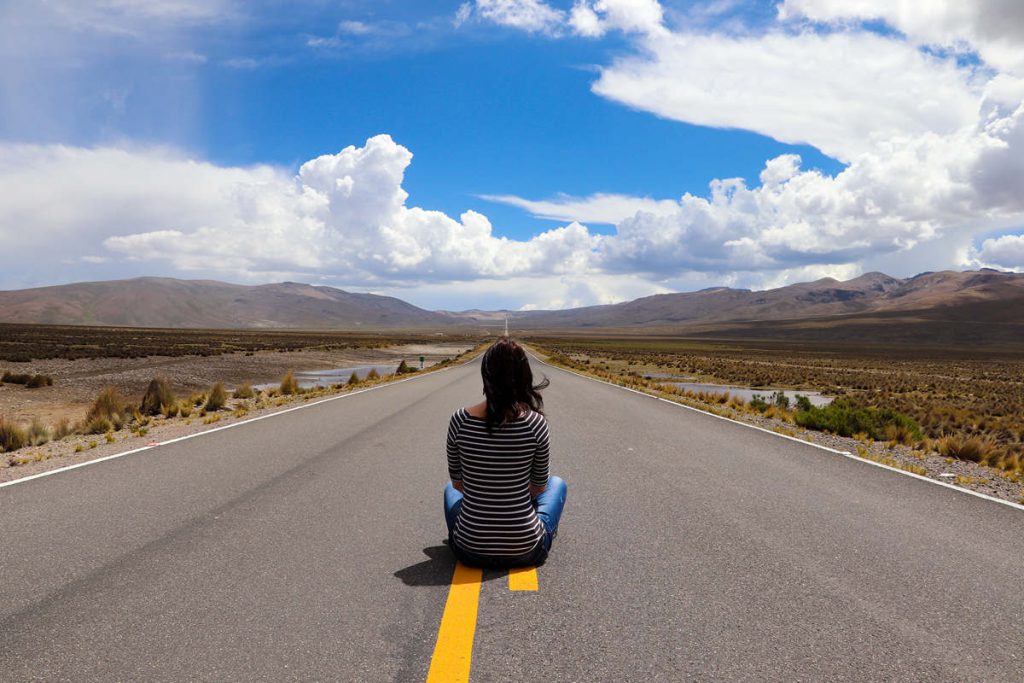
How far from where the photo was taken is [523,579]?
4504mm

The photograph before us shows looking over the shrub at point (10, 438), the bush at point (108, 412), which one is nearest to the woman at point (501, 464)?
the shrub at point (10, 438)

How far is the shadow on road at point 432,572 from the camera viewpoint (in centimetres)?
446

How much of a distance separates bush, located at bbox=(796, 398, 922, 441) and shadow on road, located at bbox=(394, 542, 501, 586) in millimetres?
11298

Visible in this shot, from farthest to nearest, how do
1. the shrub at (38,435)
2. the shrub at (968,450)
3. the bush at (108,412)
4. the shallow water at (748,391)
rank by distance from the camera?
1. the shallow water at (748,391)
2. the bush at (108,412)
3. the shrub at (38,435)
4. the shrub at (968,450)

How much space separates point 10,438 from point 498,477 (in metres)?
10.7

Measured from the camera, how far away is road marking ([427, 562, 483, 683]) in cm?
325

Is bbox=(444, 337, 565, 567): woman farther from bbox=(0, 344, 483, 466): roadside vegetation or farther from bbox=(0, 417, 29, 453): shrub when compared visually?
bbox=(0, 417, 29, 453): shrub

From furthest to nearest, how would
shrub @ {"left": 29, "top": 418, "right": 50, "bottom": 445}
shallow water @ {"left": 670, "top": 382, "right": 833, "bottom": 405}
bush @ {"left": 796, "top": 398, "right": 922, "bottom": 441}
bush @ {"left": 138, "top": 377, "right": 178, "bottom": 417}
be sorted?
shallow water @ {"left": 670, "top": 382, "right": 833, "bottom": 405} < bush @ {"left": 138, "top": 377, "right": 178, "bottom": 417} < bush @ {"left": 796, "top": 398, "right": 922, "bottom": 441} < shrub @ {"left": 29, "top": 418, "right": 50, "bottom": 445}

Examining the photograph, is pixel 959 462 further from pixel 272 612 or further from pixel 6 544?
pixel 6 544

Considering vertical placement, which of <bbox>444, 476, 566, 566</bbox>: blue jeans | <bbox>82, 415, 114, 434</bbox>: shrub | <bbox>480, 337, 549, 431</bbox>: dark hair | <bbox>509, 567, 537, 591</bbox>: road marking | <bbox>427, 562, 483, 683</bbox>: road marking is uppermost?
<bbox>480, 337, 549, 431</bbox>: dark hair

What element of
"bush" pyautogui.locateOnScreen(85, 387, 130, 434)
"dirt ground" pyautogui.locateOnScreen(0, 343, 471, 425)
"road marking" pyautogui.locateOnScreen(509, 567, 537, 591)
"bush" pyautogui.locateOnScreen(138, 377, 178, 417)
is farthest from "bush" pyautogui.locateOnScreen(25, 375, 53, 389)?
"road marking" pyautogui.locateOnScreen(509, 567, 537, 591)

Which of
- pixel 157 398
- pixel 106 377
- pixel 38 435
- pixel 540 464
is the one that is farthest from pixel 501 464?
pixel 106 377

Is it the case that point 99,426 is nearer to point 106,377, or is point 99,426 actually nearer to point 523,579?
point 523,579

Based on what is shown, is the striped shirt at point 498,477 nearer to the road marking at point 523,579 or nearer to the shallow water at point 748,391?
the road marking at point 523,579
